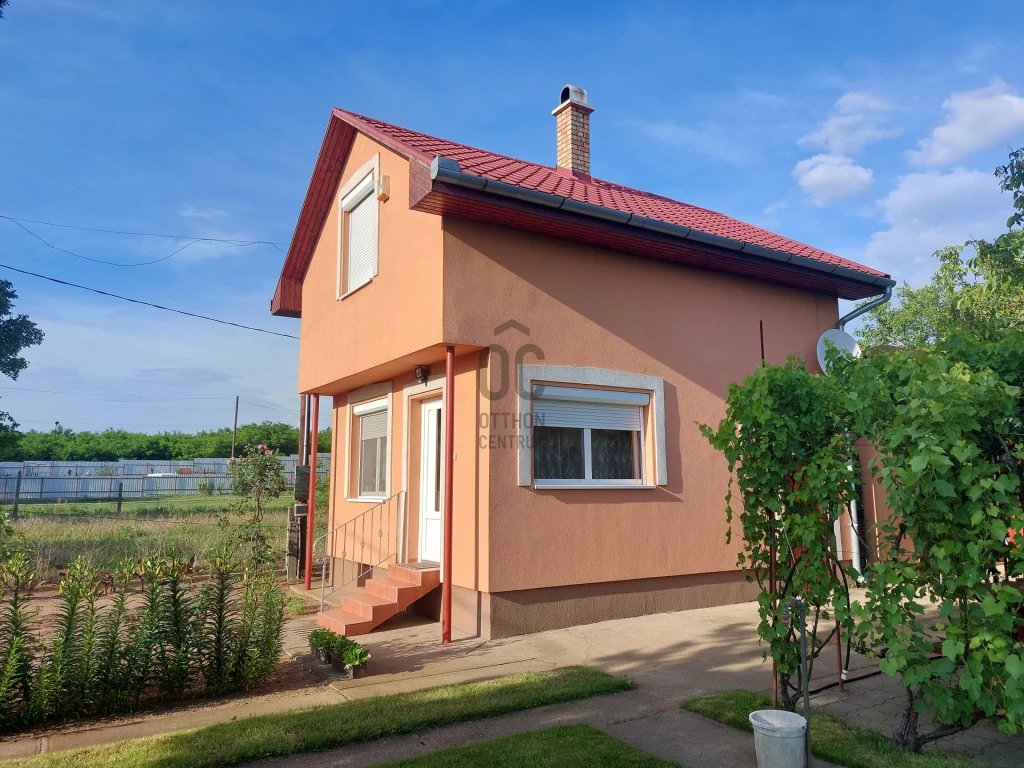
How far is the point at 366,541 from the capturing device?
10.1 metres

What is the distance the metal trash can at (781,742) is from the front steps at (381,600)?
490cm

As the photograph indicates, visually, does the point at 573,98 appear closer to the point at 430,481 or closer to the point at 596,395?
the point at 596,395

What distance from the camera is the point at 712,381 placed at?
9.34 m

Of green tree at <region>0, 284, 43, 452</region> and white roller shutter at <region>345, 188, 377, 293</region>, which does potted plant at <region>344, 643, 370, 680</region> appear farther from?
green tree at <region>0, 284, 43, 452</region>

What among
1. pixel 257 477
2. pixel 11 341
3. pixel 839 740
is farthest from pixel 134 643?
pixel 11 341

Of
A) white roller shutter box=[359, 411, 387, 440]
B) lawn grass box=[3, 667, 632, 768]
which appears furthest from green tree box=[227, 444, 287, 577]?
lawn grass box=[3, 667, 632, 768]

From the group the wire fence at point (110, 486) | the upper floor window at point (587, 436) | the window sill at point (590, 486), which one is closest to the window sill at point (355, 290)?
the upper floor window at point (587, 436)

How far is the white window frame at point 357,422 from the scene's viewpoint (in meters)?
9.84

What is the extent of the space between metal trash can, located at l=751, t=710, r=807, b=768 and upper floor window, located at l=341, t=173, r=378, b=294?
7.38 metres

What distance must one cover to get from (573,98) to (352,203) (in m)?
4.15

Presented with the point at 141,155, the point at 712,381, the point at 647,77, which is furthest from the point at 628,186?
the point at 141,155

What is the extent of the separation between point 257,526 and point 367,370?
185 inches

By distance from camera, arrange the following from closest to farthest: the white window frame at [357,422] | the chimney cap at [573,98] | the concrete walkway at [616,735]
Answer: the concrete walkway at [616,735]
the white window frame at [357,422]
the chimney cap at [573,98]

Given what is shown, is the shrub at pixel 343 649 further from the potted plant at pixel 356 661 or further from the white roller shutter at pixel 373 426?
the white roller shutter at pixel 373 426
